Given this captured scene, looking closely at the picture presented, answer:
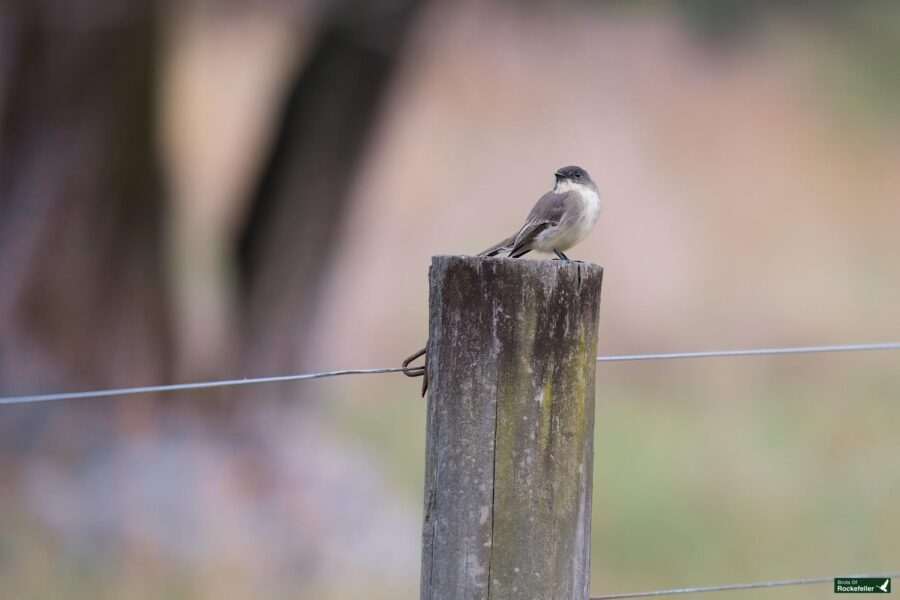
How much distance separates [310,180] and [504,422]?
19.1 ft

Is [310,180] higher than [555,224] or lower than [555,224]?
higher

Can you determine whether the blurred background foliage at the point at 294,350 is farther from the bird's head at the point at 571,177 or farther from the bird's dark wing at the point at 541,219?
the bird's dark wing at the point at 541,219

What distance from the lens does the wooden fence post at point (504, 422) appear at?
2381 millimetres

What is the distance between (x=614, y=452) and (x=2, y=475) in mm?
4895

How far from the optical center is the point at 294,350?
833cm

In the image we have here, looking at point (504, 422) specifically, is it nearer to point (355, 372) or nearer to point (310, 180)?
point (355, 372)

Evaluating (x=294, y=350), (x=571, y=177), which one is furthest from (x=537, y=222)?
(x=294, y=350)

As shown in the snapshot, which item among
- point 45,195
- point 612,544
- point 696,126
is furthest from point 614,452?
point 696,126

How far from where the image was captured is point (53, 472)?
7.26 meters

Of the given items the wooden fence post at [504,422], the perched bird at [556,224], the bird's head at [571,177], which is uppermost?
the bird's head at [571,177]

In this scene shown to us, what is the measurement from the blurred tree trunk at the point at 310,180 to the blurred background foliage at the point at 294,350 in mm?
18

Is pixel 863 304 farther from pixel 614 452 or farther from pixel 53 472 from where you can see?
pixel 53 472

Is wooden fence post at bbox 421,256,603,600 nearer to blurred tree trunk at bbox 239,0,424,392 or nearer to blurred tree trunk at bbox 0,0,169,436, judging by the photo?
blurred tree trunk at bbox 0,0,169,436

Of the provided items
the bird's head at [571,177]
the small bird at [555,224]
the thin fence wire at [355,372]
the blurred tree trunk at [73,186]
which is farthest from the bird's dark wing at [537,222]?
the blurred tree trunk at [73,186]
